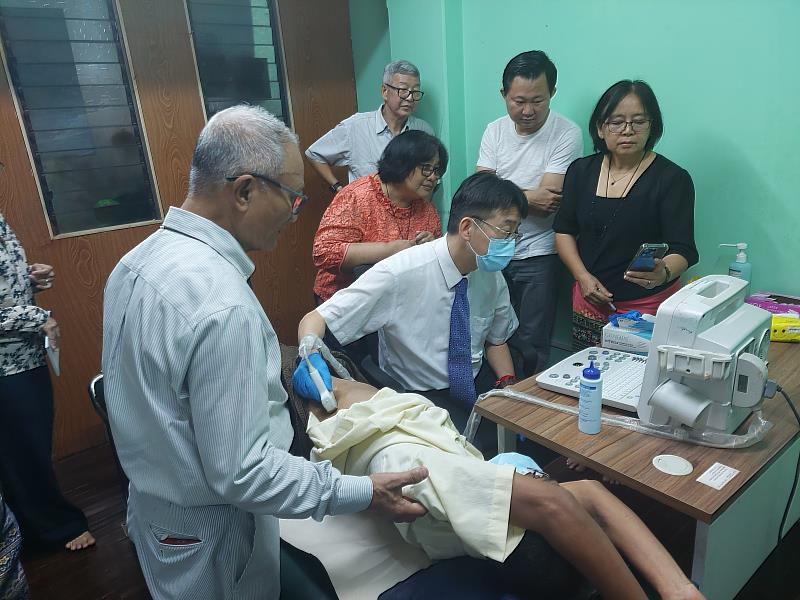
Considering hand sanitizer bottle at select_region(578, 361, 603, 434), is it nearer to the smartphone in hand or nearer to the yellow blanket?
the yellow blanket

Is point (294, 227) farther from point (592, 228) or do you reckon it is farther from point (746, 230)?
point (746, 230)

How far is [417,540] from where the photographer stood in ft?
3.67

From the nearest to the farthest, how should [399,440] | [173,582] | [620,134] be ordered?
[173,582] → [399,440] → [620,134]

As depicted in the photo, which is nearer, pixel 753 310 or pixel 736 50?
pixel 753 310

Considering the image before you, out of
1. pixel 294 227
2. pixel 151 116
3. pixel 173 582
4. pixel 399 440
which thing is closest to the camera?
pixel 173 582

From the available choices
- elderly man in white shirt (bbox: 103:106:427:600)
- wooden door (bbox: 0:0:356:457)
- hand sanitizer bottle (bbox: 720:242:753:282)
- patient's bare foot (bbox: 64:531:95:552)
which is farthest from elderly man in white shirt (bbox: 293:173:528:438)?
wooden door (bbox: 0:0:356:457)

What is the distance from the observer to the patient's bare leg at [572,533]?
3.37ft

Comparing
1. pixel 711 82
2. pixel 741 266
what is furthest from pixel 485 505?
pixel 711 82

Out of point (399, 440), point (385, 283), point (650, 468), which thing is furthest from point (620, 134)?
point (399, 440)

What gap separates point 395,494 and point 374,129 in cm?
211

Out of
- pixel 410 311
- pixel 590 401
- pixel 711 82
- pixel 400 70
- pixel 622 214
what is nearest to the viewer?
pixel 590 401

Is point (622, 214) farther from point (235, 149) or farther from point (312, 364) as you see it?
point (235, 149)

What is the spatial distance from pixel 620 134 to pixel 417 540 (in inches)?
58.2

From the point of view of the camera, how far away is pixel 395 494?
1021 mm
